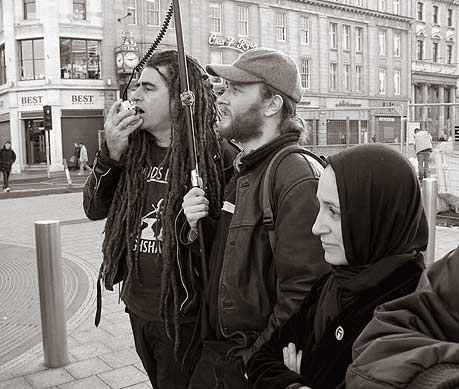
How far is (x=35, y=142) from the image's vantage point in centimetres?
3284

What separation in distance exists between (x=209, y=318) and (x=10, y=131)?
3370cm

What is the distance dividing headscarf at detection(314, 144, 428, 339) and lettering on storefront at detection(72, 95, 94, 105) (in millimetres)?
32109

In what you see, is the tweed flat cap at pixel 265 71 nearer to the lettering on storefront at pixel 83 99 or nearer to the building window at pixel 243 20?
the lettering on storefront at pixel 83 99

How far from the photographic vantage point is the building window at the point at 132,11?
33312mm

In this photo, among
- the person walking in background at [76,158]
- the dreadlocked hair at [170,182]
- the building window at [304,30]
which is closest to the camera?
the dreadlocked hair at [170,182]

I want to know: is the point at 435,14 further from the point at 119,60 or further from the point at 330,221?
the point at 330,221


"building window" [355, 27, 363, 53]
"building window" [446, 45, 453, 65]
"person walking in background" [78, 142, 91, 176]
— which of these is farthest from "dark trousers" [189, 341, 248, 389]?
"building window" [446, 45, 453, 65]

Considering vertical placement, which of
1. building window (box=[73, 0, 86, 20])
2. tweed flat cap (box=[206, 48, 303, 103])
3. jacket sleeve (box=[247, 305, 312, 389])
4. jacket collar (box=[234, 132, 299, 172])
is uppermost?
building window (box=[73, 0, 86, 20])

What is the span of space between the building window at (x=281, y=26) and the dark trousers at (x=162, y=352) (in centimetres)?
3999

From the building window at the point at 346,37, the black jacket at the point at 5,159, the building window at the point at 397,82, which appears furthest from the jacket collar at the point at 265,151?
the building window at the point at 397,82

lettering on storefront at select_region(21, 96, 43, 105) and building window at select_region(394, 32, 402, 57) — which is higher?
building window at select_region(394, 32, 402, 57)

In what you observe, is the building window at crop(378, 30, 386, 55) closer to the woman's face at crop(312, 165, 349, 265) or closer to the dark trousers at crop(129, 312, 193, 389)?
the dark trousers at crop(129, 312, 193, 389)

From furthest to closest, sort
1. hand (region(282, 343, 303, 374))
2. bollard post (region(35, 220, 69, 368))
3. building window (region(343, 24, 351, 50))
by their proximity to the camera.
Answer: building window (region(343, 24, 351, 50)) → bollard post (region(35, 220, 69, 368)) → hand (region(282, 343, 303, 374))

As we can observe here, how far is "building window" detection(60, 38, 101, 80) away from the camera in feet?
105
